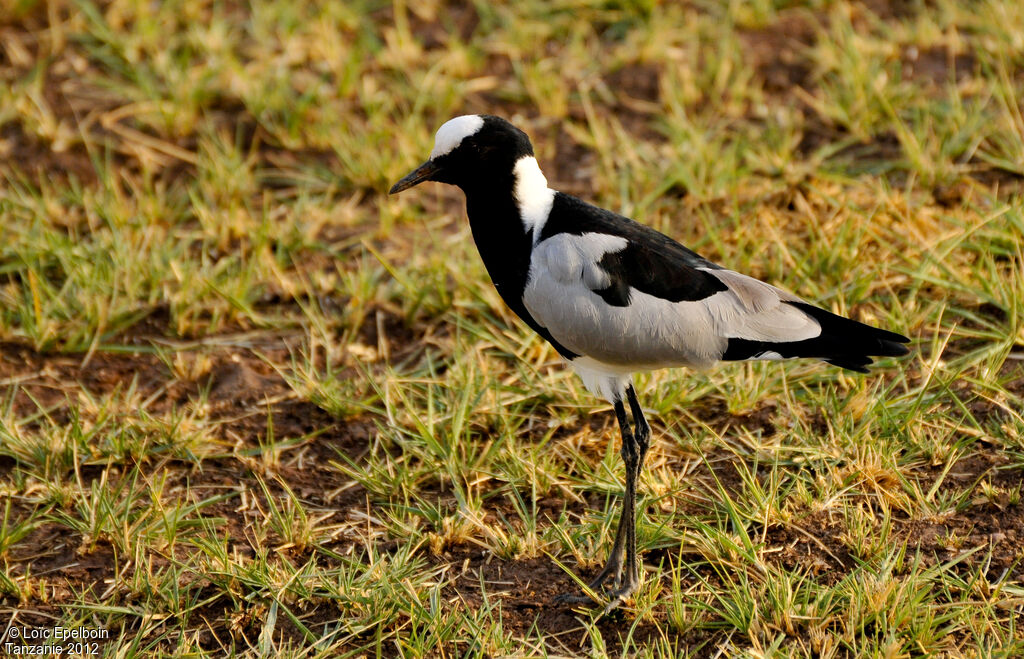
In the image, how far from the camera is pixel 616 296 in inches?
129

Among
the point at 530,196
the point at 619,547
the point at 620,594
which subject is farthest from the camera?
the point at 530,196

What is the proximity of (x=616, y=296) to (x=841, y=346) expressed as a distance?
2.05 ft

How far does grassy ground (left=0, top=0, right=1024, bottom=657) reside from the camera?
10.6ft

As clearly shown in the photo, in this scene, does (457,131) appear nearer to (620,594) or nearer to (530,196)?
(530,196)

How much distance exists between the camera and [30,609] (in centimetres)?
327

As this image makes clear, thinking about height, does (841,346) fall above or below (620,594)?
above

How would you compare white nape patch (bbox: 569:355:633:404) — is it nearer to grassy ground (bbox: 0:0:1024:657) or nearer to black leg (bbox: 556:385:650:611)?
black leg (bbox: 556:385:650:611)

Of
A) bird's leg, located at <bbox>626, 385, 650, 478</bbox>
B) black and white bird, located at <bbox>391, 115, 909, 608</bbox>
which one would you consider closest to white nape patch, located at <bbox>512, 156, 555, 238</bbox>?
black and white bird, located at <bbox>391, 115, 909, 608</bbox>

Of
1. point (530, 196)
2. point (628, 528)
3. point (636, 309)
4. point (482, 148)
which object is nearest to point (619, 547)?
point (628, 528)

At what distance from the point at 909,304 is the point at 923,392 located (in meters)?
0.62

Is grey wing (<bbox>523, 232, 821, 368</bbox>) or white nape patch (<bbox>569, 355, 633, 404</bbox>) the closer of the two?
grey wing (<bbox>523, 232, 821, 368</bbox>)

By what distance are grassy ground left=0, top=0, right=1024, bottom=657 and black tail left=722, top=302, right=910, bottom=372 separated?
1.24ft

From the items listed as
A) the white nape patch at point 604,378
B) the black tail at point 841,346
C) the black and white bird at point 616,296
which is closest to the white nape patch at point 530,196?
the black and white bird at point 616,296

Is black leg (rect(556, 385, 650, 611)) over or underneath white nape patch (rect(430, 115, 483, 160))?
underneath
